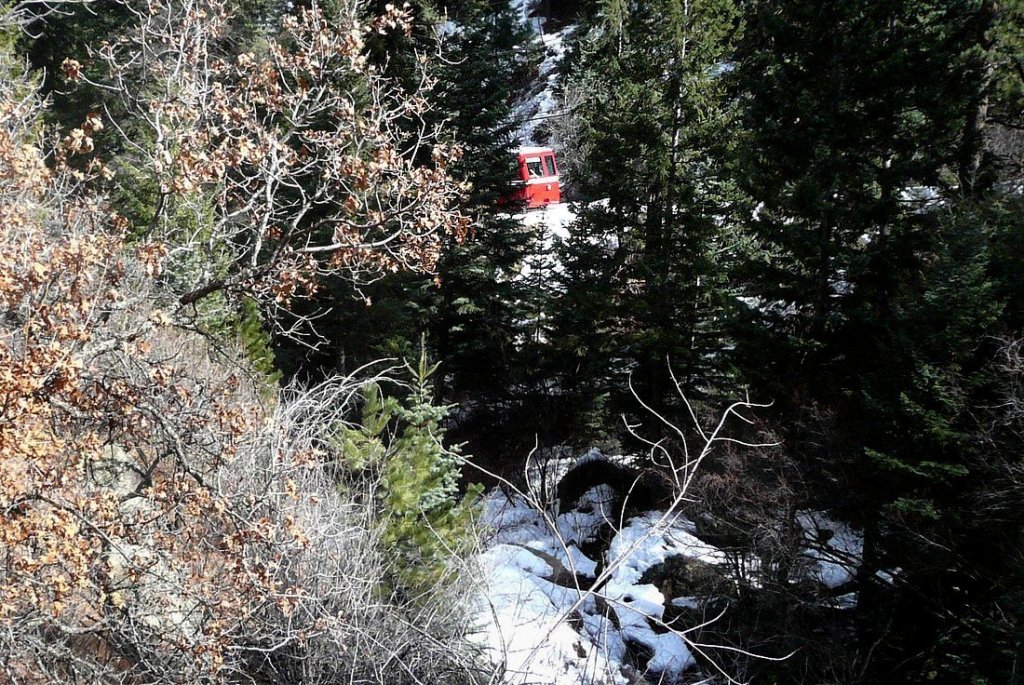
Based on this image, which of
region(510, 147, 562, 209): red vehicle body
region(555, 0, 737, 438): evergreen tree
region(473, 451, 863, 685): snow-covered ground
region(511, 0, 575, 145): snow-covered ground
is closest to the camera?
region(473, 451, 863, 685): snow-covered ground

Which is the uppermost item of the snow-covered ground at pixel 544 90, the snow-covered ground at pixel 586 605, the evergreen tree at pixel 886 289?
the snow-covered ground at pixel 544 90

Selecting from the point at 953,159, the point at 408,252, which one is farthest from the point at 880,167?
the point at 408,252

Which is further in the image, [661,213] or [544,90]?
[544,90]

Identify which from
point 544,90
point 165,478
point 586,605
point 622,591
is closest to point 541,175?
point 544,90

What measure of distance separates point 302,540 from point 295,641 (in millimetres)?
1814

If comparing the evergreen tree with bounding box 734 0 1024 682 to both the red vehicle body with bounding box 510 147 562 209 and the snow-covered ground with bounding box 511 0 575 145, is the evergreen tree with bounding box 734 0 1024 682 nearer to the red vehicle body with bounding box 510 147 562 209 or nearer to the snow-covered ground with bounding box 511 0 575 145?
the red vehicle body with bounding box 510 147 562 209

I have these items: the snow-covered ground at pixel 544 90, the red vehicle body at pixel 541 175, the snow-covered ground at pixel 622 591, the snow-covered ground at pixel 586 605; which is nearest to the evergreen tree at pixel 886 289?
the snow-covered ground at pixel 622 591

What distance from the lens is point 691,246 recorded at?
1747 centimetres

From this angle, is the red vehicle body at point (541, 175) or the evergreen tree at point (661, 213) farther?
the red vehicle body at point (541, 175)

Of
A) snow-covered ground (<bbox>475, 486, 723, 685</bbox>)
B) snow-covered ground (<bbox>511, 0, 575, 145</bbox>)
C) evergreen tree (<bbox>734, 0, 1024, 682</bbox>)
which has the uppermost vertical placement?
snow-covered ground (<bbox>511, 0, 575, 145</bbox>)

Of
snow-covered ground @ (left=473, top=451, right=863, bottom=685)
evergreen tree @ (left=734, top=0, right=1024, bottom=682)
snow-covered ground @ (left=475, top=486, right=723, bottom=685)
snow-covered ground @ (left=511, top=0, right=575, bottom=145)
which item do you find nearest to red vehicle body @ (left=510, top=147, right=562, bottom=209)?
snow-covered ground @ (left=511, top=0, right=575, bottom=145)

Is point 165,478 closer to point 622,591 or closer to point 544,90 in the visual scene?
point 622,591

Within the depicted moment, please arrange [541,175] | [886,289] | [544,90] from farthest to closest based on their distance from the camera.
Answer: [544,90], [541,175], [886,289]

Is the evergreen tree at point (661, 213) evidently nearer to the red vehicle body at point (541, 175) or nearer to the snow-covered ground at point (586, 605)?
the snow-covered ground at point (586, 605)
